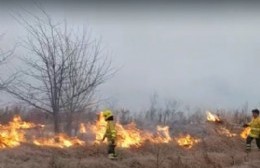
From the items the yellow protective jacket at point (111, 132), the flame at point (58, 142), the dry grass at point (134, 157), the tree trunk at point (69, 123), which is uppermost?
the tree trunk at point (69, 123)

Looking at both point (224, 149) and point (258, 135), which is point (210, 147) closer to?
point (224, 149)

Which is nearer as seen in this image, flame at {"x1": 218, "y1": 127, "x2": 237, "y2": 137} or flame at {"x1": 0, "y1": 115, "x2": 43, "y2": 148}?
flame at {"x1": 0, "y1": 115, "x2": 43, "y2": 148}

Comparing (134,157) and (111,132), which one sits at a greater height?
(111,132)

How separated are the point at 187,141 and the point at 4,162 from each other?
1089 centimetres

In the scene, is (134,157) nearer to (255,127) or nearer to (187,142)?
(187,142)

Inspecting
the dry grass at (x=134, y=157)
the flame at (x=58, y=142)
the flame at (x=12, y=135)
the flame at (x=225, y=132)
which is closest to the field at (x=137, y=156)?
the dry grass at (x=134, y=157)

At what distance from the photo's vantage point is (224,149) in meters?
23.8

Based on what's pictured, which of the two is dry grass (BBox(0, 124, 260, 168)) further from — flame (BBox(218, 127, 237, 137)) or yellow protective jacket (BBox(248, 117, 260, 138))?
flame (BBox(218, 127, 237, 137))

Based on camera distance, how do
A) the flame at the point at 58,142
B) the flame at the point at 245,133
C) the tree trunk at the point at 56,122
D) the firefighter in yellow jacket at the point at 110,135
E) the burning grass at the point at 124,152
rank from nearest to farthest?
the burning grass at the point at 124,152
the firefighter in yellow jacket at the point at 110,135
the flame at the point at 58,142
the tree trunk at the point at 56,122
the flame at the point at 245,133

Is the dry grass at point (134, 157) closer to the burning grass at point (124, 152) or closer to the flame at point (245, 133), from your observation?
the burning grass at point (124, 152)

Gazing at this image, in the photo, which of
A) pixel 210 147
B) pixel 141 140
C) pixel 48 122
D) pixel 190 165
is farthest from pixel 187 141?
pixel 48 122

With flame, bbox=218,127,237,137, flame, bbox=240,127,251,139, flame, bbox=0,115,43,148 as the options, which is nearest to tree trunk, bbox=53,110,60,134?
flame, bbox=0,115,43,148

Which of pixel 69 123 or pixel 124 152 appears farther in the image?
pixel 69 123

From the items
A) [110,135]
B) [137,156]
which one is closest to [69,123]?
[137,156]
